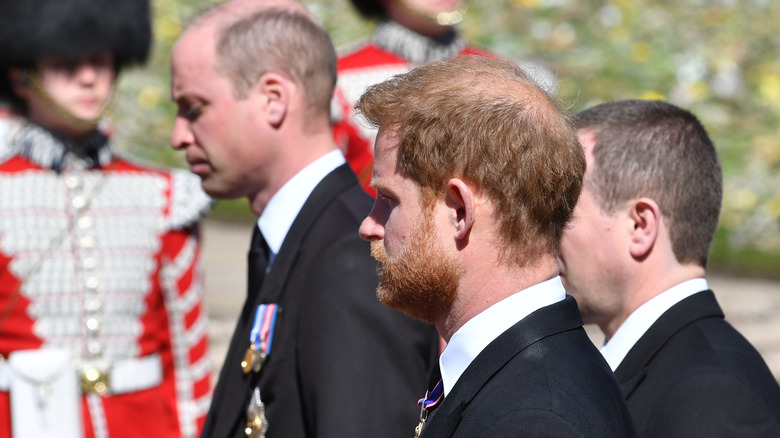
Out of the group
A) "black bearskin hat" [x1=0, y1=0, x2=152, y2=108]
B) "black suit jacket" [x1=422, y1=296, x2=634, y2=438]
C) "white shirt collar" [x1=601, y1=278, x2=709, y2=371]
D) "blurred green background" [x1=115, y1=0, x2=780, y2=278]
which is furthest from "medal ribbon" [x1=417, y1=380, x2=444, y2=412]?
"blurred green background" [x1=115, y1=0, x2=780, y2=278]

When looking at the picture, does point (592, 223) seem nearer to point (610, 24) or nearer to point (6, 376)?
point (6, 376)

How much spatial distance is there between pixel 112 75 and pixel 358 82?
1.00m

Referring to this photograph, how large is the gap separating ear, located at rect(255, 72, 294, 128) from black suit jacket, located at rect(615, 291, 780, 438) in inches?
40.2

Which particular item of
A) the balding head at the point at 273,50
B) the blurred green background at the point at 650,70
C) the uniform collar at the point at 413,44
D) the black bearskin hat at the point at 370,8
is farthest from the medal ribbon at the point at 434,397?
the blurred green background at the point at 650,70

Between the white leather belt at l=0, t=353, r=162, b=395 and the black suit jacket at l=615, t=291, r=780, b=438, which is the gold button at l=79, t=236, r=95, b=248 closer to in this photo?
the white leather belt at l=0, t=353, r=162, b=395

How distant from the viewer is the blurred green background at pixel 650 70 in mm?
8695

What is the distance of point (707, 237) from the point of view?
2.43m

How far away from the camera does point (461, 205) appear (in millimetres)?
1660

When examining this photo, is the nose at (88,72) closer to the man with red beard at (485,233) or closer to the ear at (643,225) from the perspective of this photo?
the ear at (643,225)

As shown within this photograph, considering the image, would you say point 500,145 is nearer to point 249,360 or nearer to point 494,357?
point 494,357

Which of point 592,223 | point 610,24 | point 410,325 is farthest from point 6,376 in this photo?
point 610,24

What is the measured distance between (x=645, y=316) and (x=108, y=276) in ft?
7.19

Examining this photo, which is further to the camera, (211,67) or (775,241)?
(775,241)

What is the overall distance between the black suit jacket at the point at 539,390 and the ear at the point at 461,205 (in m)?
0.16
